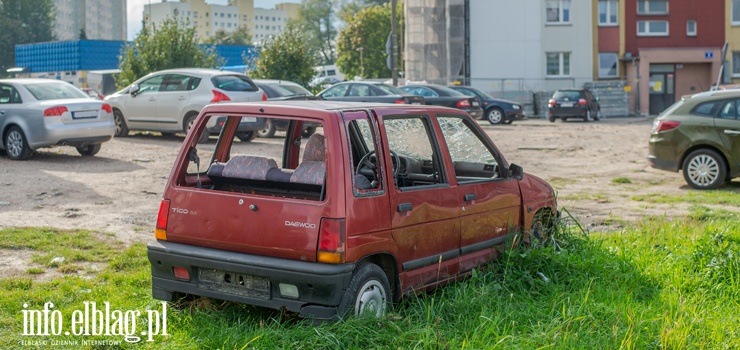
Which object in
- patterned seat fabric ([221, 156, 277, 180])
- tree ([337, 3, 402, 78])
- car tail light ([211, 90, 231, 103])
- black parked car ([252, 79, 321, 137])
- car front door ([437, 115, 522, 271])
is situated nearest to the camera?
patterned seat fabric ([221, 156, 277, 180])

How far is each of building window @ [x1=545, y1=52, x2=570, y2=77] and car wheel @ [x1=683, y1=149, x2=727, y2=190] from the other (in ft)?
118

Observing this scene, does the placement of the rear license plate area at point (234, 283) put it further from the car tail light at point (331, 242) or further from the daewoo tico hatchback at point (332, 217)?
the car tail light at point (331, 242)

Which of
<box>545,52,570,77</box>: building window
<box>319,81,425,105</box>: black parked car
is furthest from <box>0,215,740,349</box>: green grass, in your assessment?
<box>545,52,570,77</box>: building window

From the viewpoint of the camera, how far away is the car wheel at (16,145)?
55.4ft

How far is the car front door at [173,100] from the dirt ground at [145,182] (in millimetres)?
534

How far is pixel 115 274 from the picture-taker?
783 cm

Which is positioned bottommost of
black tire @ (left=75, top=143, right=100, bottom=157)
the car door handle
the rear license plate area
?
the rear license plate area

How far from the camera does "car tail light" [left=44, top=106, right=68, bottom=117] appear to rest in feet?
54.5

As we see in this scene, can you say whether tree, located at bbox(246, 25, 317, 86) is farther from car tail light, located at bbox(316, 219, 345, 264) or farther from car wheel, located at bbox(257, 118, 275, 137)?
car tail light, located at bbox(316, 219, 345, 264)

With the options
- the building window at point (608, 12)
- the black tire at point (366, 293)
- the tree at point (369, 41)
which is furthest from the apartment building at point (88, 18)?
the black tire at point (366, 293)

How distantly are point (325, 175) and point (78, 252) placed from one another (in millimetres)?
3673

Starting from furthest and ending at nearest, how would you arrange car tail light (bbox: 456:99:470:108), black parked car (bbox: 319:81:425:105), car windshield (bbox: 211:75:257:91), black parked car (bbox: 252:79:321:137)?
1. car tail light (bbox: 456:99:470:108)
2. black parked car (bbox: 319:81:425:105)
3. black parked car (bbox: 252:79:321:137)
4. car windshield (bbox: 211:75:257:91)

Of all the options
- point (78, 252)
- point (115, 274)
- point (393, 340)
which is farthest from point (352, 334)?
point (78, 252)

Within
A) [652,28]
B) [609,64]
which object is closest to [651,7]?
[652,28]
